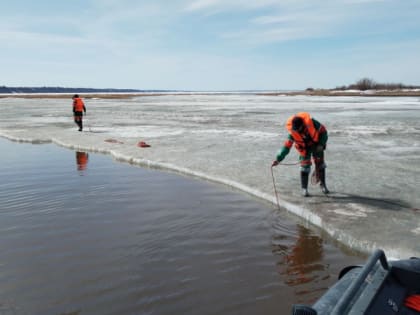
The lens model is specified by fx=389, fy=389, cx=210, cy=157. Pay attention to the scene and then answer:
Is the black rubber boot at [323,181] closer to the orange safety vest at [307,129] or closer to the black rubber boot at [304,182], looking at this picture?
the black rubber boot at [304,182]

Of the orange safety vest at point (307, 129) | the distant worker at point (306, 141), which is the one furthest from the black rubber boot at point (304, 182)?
the orange safety vest at point (307, 129)

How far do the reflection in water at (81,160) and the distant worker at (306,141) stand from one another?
5934mm

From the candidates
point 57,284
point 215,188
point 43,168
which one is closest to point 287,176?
point 215,188

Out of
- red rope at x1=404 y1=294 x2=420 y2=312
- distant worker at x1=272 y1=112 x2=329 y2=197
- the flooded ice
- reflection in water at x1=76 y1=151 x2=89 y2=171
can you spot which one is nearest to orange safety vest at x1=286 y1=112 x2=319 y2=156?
distant worker at x1=272 y1=112 x2=329 y2=197

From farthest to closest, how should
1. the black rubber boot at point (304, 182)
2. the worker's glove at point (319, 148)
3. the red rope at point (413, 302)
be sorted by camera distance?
the black rubber boot at point (304, 182)
the worker's glove at point (319, 148)
the red rope at point (413, 302)

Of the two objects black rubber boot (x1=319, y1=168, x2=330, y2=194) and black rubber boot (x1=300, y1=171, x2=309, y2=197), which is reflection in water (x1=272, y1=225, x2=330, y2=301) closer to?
black rubber boot (x1=300, y1=171, x2=309, y2=197)

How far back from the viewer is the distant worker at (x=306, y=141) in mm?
6255

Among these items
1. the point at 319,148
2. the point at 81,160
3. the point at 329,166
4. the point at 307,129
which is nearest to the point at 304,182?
the point at 319,148

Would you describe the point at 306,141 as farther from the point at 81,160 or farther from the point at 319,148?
the point at 81,160

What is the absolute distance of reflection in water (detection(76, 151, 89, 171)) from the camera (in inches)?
410

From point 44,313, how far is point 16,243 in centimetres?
197

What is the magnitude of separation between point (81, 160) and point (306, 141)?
735cm

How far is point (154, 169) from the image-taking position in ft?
33.1

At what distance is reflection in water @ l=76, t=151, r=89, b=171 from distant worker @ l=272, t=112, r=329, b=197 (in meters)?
5.93
